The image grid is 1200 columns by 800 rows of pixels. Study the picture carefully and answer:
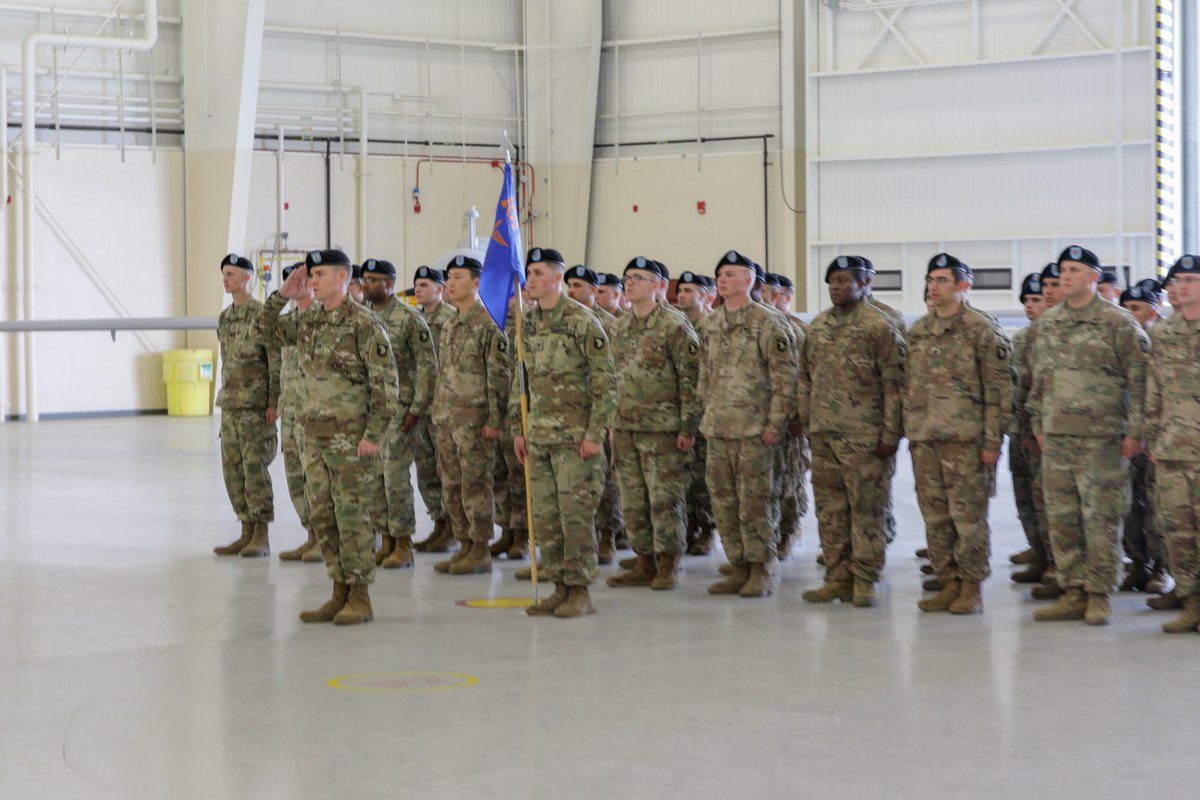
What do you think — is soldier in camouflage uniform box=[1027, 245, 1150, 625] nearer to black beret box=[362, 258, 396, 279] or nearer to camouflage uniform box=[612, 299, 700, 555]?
camouflage uniform box=[612, 299, 700, 555]

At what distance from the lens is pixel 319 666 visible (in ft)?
19.0

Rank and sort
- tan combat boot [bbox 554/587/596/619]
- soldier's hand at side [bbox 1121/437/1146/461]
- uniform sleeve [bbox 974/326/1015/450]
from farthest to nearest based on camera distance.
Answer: tan combat boot [bbox 554/587/596/619] < uniform sleeve [bbox 974/326/1015/450] < soldier's hand at side [bbox 1121/437/1146/461]

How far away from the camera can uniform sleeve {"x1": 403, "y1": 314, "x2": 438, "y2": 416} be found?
8.47 metres

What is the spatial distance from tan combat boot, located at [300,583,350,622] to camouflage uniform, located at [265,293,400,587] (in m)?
0.11

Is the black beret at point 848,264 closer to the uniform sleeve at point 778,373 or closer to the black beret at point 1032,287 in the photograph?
the uniform sleeve at point 778,373

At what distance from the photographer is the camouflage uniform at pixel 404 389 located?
8500 millimetres

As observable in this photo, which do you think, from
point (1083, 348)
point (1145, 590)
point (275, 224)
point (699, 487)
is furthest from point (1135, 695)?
point (275, 224)

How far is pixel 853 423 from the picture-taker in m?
7.05

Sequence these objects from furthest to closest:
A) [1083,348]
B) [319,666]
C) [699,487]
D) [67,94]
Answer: [67,94], [699,487], [1083,348], [319,666]

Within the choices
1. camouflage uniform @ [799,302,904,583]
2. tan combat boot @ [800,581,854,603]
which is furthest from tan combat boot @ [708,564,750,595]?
camouflage uniform @ [799,302,904,583]

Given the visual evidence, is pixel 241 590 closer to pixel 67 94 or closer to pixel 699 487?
pixel 699 487

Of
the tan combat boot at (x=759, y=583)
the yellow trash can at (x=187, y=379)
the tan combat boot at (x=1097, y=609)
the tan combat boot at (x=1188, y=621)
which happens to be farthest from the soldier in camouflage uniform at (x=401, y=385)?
the yellow trash can at (x=187, y=379)

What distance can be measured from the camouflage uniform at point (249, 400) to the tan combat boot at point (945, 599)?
162 inches

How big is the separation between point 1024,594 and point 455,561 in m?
3.18
